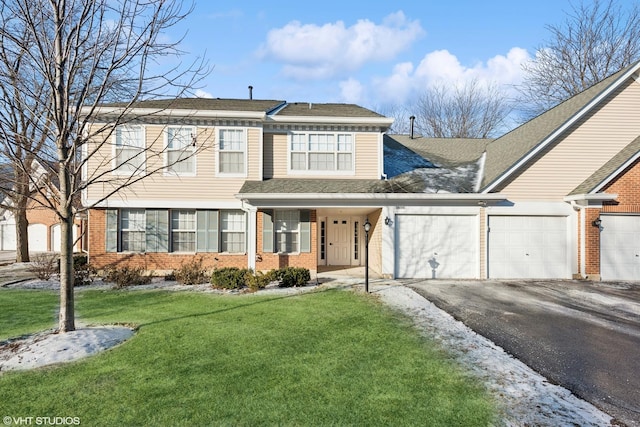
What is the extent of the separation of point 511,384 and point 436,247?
7802mm

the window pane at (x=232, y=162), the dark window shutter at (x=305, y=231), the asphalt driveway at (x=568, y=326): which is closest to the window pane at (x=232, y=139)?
the window pane at (x=232, y=162)

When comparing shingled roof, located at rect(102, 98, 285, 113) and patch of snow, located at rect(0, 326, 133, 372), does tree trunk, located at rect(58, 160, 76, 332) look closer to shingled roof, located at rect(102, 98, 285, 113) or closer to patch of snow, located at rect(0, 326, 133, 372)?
patch of snow, located at rect(0, 326, 133, 372)

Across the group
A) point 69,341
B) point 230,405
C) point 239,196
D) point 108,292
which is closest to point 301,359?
point 230,405

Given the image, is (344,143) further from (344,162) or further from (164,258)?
(164,258)

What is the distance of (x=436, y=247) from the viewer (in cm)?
1179

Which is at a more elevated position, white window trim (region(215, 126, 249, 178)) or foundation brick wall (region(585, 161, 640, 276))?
white window trim (region(215, 126, 249, 178))

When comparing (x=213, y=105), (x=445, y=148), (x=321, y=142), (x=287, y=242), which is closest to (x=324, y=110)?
(x=321, y=142)

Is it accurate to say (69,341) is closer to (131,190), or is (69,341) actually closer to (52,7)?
(52,7)

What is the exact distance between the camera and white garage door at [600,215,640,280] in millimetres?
11289

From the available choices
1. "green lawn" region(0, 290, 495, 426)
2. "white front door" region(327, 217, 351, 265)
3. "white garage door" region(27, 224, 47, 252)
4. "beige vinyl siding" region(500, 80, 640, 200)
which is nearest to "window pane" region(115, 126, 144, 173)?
"green lawn" region(0, 290, 495, 426)

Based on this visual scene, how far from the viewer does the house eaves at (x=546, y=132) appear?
11633 millimetres

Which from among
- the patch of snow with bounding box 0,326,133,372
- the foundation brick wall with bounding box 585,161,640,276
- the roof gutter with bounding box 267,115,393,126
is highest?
the roof gutter with bounding box 267,115,393,126

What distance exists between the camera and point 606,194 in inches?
434

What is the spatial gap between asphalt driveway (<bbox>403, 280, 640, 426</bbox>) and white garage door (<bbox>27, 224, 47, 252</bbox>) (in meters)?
26.1
